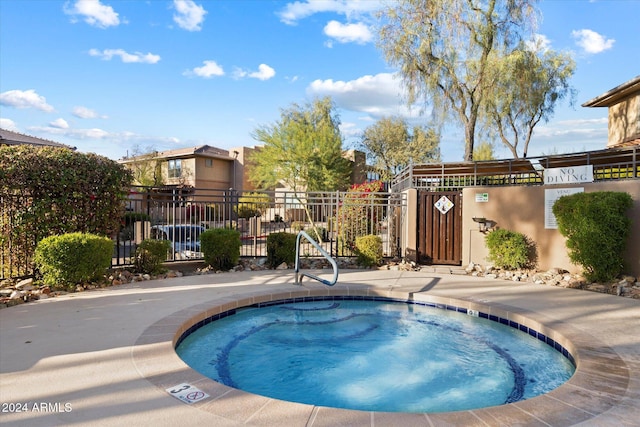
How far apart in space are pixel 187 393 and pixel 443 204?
315 inches

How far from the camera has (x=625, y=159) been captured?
27.9 ft

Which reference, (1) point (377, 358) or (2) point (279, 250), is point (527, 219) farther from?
(1) point (377, 358)

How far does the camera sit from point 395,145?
31906 millimetres

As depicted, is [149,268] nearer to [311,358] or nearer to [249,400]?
[311,358]

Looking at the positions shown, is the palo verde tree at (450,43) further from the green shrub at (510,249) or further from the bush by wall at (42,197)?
the bush by wall at (42,197)

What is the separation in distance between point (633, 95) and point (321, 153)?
62.9ft

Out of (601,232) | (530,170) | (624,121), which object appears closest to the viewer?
(601,232)

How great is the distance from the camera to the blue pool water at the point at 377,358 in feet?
11.2

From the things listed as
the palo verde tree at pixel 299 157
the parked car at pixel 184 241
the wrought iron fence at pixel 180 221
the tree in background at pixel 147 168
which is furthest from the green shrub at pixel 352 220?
the tree in background at pixel 147 168

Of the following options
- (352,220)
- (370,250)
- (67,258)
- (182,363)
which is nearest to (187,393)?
(182,363)

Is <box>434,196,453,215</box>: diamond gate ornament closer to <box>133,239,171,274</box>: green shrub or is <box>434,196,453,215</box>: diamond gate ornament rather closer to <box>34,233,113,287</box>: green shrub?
<box>133,239,171,274</box>: green shrub

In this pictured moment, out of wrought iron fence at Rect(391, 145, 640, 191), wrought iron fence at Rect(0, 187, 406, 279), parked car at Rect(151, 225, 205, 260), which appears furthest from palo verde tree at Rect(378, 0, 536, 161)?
parked car at Rect(151, 225, 205, 260)

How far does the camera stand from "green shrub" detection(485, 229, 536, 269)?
324 inches

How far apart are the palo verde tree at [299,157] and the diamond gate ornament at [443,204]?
1879 centimetres
